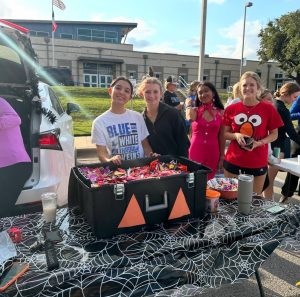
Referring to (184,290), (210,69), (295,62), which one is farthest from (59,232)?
(210,69)

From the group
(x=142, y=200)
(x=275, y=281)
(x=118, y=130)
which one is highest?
(x=118, y=130)

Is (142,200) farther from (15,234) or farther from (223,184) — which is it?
(223,184)

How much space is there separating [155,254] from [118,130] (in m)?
1.21

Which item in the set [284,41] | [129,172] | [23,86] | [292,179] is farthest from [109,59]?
[129,172]

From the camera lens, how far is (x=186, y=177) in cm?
150

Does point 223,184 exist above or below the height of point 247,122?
below

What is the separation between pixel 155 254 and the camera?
1.31m

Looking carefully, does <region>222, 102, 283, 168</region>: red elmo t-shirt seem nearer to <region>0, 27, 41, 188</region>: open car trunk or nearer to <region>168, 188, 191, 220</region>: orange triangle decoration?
<region>168, 188, 191, 220</region>: orange triangle decoration

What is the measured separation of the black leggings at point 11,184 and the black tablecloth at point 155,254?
0.72 m

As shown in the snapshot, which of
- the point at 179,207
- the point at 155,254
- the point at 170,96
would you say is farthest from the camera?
the point at 170,96

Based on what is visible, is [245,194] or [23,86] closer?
[245,194]

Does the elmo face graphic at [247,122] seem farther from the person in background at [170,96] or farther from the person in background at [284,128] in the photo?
the person in background at [170,96]

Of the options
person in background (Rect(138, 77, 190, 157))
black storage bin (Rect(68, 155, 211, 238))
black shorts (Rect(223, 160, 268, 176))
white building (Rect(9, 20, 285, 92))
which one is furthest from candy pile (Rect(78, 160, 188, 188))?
white building (Rect(9, 20, 285, 92))

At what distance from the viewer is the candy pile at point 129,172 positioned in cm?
150
